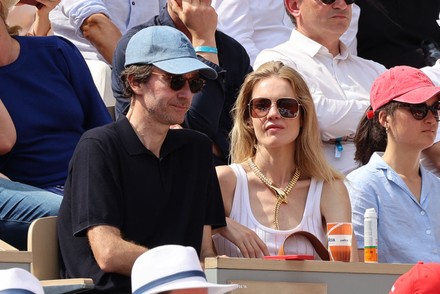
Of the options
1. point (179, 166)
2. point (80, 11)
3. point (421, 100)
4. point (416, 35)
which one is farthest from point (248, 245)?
point (416, 35)

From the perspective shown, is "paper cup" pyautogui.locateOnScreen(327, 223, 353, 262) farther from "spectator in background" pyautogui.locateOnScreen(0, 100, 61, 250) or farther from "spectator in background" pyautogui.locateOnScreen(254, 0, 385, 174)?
"spectator in background" pyautogui.locateOnScreen(254, 0, 385, 174)

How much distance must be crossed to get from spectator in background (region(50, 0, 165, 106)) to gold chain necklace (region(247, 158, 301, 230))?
151 centimetres

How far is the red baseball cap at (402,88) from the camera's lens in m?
5.67

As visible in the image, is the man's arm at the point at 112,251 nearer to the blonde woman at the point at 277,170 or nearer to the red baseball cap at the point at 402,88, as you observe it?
the blonde woman at the point at 277,170

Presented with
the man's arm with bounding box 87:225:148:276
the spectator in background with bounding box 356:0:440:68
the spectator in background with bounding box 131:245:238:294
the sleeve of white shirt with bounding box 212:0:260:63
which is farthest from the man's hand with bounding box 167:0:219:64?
the spectator in background with bounding box 131:245:238:294

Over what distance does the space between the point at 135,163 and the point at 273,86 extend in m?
1.02

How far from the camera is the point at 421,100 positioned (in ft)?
18.5

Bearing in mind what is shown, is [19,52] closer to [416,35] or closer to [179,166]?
[179,166]

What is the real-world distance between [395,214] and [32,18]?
321 centimetres

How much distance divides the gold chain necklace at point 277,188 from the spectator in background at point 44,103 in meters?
0.78

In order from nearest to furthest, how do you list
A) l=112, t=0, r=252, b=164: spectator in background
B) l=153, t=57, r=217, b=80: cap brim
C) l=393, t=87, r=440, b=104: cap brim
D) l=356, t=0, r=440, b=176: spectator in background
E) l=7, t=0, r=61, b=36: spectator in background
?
1. l=153, t=57, r=217, b=80: cap brim
2. l=393, t=87, r=440, b=104: cap brim
3. l=112, t=0, r=252, b=164: spectator in background
4. l=7, t=0, r=61, b=36: spectator in background
5. l=356, t=0, r=440, b=176: spectator in background

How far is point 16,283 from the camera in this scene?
11.5 ft

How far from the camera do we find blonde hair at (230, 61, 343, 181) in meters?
5.58

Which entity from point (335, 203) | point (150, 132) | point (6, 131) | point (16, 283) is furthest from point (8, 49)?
point (16, 283)
